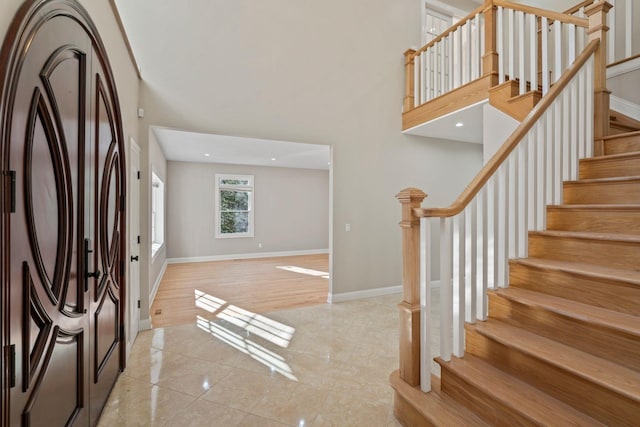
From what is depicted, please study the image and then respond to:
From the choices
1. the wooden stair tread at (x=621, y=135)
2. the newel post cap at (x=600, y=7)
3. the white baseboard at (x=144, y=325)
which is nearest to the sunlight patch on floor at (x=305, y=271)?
the white baseboard at (x=144, y=325)

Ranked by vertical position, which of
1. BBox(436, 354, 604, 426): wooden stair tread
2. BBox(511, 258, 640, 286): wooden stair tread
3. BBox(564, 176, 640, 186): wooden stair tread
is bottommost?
BBox(436, 354, 604, 426): wooden stair tread

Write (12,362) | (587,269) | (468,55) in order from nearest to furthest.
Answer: (12,362), (587,269), (468,55)

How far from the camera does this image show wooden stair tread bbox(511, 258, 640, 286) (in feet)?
5.04

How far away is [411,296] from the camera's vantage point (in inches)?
71.6

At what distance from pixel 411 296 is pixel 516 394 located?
25.6 inches

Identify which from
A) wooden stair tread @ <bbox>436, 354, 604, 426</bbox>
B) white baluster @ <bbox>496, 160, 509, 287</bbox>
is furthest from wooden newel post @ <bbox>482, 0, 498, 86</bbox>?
wooden stair tread @ <bbox>436, 354, 604, 426</bbox>

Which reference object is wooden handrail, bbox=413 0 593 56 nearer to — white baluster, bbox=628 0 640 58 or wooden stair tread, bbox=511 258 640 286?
white baluster, bbox=628 0 640 58

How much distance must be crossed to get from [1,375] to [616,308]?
8.41ft

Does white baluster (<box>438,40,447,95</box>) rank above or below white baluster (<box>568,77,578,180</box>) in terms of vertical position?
above

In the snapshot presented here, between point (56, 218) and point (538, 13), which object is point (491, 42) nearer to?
point (538, 13)

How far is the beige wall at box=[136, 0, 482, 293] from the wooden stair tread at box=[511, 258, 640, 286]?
2535 mm

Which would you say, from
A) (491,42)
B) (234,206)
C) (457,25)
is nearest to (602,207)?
(491,42)

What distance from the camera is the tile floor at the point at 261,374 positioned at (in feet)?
6.24

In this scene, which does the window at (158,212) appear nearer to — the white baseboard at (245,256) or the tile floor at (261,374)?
the white baseboard at (245,256)
